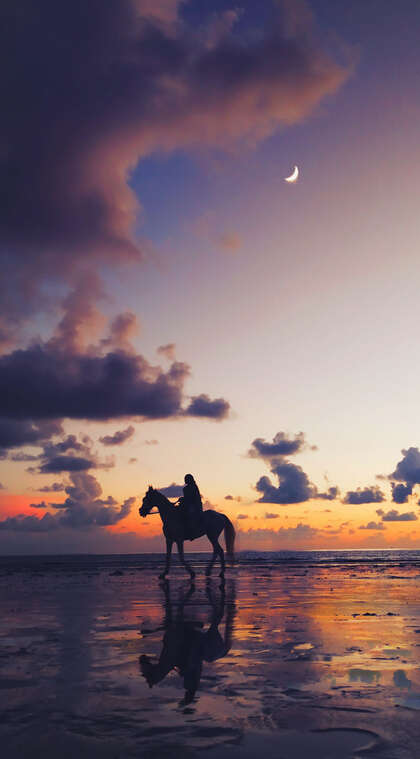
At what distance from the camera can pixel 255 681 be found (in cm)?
668

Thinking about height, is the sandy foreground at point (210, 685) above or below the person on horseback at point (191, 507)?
below

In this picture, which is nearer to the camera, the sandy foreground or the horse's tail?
the sandy foreground

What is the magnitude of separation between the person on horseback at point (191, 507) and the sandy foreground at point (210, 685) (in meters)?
10.5

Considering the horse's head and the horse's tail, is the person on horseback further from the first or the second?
the horse's tail

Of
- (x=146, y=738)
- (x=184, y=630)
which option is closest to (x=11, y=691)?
Result: (x=146, y=738)

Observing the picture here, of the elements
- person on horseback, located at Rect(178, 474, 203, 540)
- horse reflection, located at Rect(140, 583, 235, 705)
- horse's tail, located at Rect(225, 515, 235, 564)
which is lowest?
horse reflection, located at Rect(140, 583, 235, 705)

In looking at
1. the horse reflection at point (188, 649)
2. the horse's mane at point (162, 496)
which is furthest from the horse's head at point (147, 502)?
the horse reflection at point (188, 649)

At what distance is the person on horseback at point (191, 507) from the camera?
78.6 feet

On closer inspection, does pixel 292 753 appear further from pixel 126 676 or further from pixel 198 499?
pixel 198 499

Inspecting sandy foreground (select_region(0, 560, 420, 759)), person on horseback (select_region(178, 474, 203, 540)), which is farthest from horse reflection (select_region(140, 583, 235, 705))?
person on horseback (select_region(178, 474, 203, 540))

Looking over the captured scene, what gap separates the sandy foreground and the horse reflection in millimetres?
23

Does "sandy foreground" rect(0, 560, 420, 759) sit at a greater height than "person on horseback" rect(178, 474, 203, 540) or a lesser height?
lesser

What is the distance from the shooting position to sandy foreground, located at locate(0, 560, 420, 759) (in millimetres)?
4684

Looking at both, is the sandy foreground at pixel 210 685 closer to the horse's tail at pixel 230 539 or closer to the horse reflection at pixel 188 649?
the horse reflection at pixel 188 649
